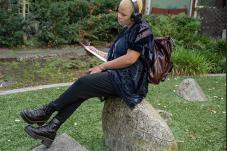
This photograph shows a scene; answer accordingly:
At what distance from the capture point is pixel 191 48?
11164 millimetres

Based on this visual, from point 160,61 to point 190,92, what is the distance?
296cm

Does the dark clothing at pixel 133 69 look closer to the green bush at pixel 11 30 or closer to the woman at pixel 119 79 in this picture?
the woman at pixel 119 79

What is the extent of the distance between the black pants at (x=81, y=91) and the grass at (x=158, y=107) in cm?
84

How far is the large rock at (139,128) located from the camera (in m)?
4.75

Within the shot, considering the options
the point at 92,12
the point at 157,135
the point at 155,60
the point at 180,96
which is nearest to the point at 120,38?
the point at 155,60

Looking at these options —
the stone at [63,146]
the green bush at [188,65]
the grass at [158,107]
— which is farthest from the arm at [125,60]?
the green bush at [188,65]

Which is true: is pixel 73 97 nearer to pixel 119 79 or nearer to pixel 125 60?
pixel 119 79

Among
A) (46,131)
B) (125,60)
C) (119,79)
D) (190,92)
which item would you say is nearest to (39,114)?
(46,131)

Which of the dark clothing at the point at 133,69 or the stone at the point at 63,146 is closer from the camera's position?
the dark clothing at the point at 133,69

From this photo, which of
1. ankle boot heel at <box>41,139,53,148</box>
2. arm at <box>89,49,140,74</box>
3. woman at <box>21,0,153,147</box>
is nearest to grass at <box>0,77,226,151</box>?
ankle boot heel at <box>41,139,53,148</box>

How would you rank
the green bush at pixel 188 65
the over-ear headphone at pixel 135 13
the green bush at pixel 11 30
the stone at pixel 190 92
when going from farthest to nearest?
1. the green bush at pixel 11 30
2. the green bush at pixel 188 65
3. the stone at pixel 190 92
4. the over-ear headphone at pixel 135 13

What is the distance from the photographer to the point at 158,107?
22.9 ft

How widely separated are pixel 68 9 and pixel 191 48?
3.57 meters

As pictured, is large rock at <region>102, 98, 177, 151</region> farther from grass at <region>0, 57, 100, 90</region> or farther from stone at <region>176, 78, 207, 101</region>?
grass at <region>0, 57, 100, 90</region>
